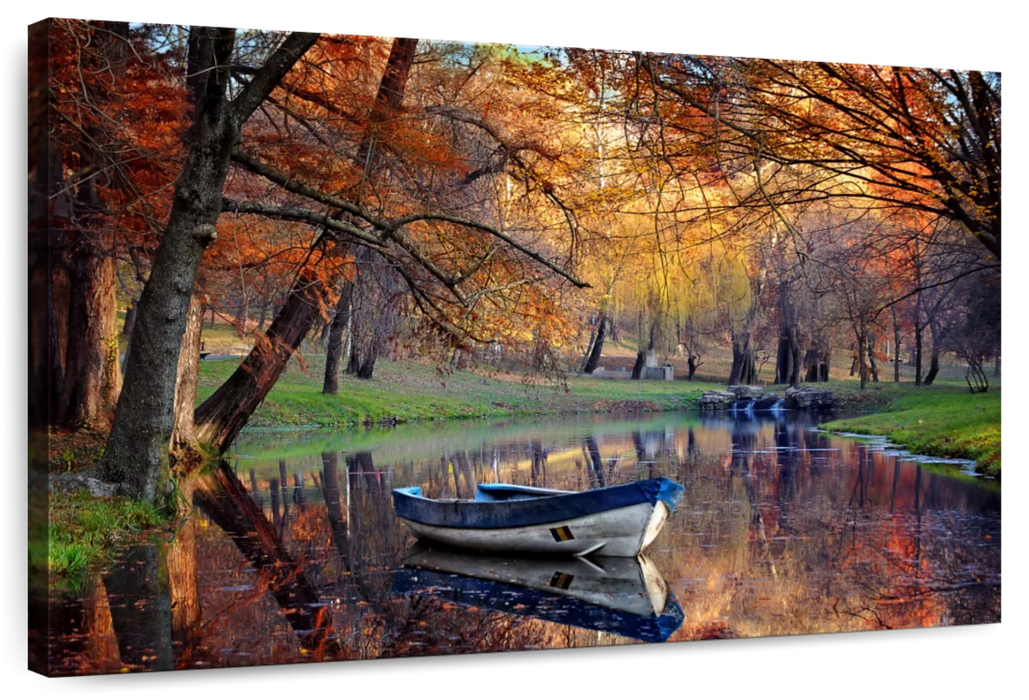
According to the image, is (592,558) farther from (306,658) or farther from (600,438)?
(306,658)

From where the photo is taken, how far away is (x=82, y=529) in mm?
6977

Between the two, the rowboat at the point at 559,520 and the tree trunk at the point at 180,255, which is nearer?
the rowboat at the point at 559,520

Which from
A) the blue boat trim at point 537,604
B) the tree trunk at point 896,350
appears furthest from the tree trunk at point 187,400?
the tree trunk at point 896,350

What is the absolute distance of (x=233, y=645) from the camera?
19.4 ft

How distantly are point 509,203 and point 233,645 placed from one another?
4.39 meters

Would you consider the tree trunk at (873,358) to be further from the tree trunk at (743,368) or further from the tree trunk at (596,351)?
the tree trunk at (596,351)

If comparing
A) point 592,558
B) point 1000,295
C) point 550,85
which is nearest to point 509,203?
point 550,85

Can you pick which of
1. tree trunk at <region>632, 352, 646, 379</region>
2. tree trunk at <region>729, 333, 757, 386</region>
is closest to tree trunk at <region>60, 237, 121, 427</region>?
tree trunk at <region>632, 352, 646, 379</region>

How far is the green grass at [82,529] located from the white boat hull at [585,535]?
7.09 feet

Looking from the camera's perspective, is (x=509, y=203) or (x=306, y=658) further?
(x=509, y=203)

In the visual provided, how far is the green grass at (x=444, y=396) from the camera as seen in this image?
8859 mm

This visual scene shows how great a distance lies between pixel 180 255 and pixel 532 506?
297 cm

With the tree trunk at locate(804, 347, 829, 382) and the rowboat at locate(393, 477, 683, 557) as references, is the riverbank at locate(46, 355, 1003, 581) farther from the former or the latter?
the rowboat at locate(393, 477, 683, 557)

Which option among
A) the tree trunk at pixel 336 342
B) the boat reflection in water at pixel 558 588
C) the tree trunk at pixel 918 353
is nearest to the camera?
the boat reflection in water at pixel 558 588
